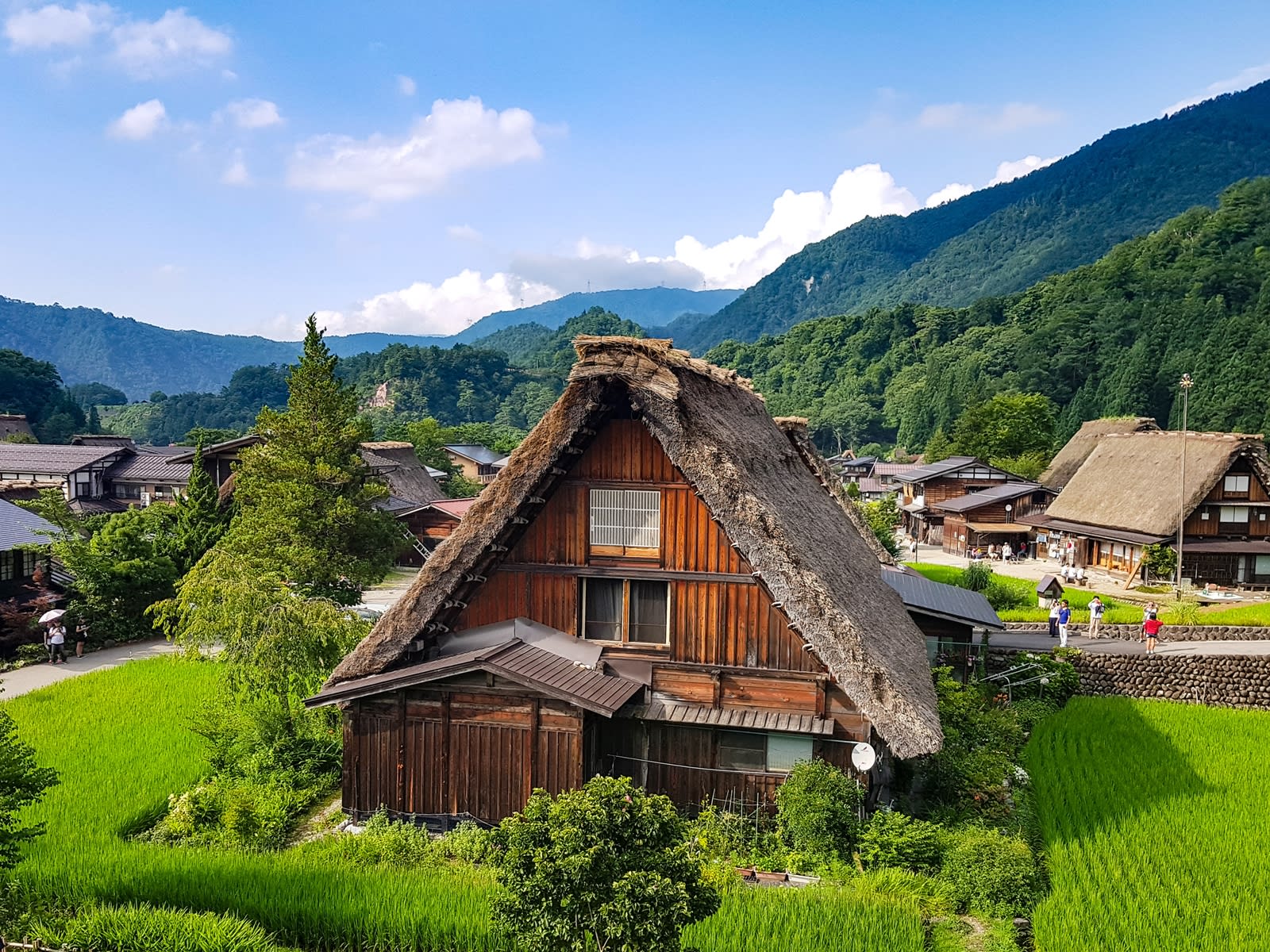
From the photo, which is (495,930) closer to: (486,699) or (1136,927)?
(486,699)

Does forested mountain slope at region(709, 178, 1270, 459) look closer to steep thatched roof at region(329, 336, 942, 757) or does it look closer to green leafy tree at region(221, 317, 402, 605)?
green leafy tree at region(221, 317, 402, 605)

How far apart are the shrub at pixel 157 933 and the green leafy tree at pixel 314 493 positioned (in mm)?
16180

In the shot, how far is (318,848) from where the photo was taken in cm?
1044

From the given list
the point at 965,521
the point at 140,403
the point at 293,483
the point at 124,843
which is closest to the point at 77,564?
the point at 293,483

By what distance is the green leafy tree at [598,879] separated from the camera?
607cm

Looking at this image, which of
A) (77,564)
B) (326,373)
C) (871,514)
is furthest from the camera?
(871,514)

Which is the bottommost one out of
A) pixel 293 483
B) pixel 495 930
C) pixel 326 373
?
pixel 495 930

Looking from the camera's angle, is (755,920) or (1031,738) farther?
(1031,738)

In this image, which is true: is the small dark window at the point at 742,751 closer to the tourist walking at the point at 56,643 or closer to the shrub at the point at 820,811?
the shrub at the point at 820,811

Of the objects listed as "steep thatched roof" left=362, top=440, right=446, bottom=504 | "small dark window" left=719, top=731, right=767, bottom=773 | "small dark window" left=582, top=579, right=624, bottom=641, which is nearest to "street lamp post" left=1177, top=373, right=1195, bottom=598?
"small dark window" left=719, top=731, right=767, bottom=773

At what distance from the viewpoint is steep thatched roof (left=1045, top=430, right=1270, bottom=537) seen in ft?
109

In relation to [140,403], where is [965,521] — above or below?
below

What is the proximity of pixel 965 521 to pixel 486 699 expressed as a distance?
43137mm

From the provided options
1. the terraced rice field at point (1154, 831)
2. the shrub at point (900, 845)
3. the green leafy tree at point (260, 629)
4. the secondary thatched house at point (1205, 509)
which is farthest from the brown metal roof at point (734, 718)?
the secondary thatched house at point (1205, 509)
